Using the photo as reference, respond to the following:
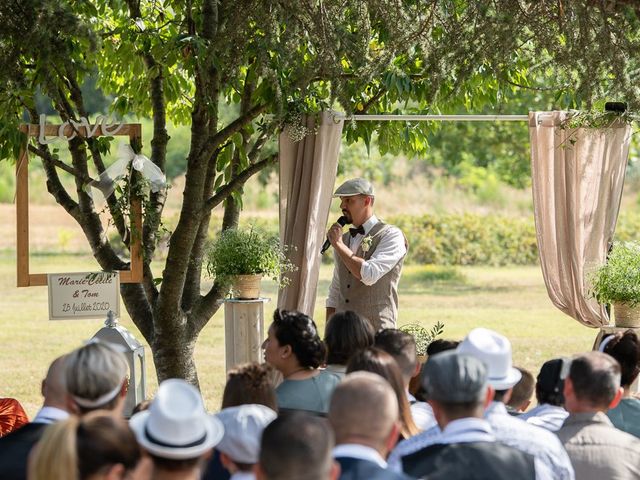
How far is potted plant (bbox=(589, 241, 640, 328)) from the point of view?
23.2 ft

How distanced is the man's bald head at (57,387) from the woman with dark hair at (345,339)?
59.6 inches

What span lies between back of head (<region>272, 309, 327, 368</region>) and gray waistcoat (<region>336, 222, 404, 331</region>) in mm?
2142

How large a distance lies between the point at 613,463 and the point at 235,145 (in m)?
4.52

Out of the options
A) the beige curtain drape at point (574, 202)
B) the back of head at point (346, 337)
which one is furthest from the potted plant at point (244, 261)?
the back of head at point (346, 337)

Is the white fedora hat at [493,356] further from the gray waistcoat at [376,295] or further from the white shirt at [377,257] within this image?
the gray waistcoat at [376,295]

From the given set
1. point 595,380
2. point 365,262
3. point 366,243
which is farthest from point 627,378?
point 366,243

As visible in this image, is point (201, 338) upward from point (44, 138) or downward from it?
downward

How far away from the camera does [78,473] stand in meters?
2.68

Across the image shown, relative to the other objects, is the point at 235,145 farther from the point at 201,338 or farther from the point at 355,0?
the point at 201,338

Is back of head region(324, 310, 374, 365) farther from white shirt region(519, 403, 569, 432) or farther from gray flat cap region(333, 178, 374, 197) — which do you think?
gray flat cap region(333, 178, 374, 197)

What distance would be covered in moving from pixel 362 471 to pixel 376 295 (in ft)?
12.5

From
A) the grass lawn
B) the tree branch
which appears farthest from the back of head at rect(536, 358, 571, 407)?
the grass lawn

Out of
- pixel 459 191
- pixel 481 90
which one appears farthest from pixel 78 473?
pixel 459 191

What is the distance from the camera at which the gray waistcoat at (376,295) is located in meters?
6.90
